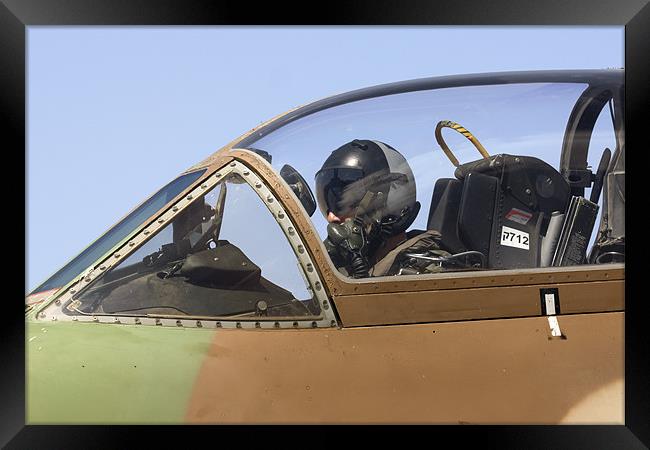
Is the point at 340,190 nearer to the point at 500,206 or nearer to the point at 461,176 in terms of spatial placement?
the point at 461,176

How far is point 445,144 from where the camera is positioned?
411 centimetres

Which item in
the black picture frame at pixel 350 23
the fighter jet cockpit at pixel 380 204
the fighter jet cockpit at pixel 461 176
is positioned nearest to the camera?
the black picture frame at pixel 350 23

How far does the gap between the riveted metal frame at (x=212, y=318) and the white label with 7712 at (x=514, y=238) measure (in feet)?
3.15

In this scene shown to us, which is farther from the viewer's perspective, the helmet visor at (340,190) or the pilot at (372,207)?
the helmet visor at (340,190)

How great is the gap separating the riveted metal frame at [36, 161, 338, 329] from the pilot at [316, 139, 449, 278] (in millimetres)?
194

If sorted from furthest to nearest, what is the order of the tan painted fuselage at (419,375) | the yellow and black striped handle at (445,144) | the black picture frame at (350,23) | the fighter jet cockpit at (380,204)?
the yellow and black striped handle at (445,144), the fighter jet cockpit at (380,204), the black picture frame at (350,23), the tan painted fuselage at (419,375)

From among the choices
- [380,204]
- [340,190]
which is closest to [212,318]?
[340,190]

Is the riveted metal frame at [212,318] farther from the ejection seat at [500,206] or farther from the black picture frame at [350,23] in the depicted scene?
the ejection seat at [500,206]

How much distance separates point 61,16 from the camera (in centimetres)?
388

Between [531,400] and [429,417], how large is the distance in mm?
449

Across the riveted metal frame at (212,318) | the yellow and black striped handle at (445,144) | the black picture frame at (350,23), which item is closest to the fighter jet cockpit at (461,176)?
the yellow and black striped handle at (445,144)

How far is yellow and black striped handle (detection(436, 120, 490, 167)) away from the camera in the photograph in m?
4.11

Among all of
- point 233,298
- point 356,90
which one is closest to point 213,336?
point 233,298

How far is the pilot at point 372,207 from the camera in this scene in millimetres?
3797
